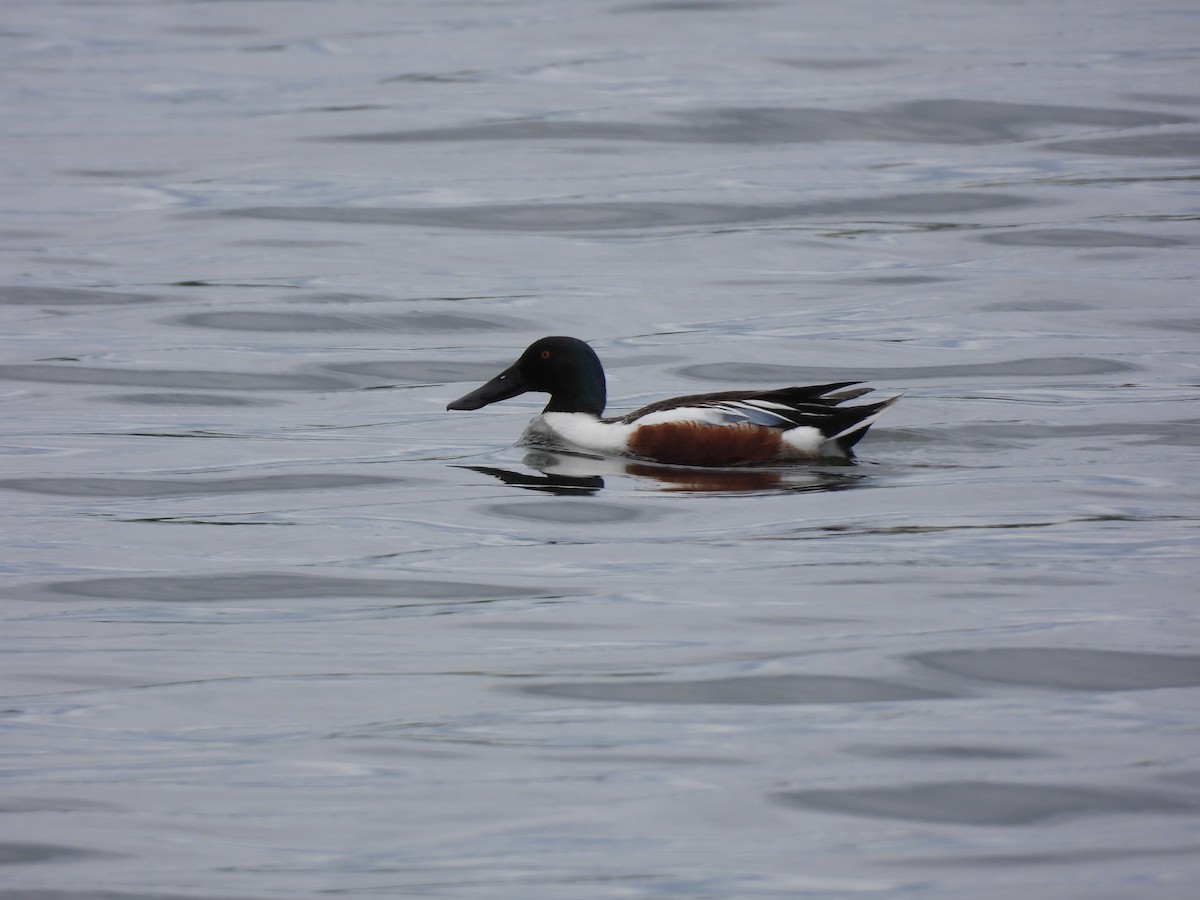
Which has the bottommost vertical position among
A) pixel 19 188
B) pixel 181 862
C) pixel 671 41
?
pixel 181 862

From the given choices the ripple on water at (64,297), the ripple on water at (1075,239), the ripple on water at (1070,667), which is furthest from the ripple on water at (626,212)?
the ripple on water at (1070,667)

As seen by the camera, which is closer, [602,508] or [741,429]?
[602,508]

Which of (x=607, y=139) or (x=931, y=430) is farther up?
(x=607, y=139)

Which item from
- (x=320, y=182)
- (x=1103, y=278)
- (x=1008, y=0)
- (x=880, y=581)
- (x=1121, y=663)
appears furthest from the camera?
(x=1008, y=0)

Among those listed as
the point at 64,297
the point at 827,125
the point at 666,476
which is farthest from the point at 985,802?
the point at 827,125

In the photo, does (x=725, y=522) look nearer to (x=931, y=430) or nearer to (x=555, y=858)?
(x=931, y=430)

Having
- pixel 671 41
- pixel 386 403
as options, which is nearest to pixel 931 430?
pixel 386 403

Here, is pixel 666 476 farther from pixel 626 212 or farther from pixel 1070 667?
pixel 626 212

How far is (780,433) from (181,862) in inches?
200

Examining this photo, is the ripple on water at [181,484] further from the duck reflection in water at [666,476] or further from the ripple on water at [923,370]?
the ripple on water at [923,370]

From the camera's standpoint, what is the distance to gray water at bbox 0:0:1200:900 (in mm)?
5156

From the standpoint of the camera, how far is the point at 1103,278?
1448cm

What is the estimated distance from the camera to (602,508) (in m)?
8.74

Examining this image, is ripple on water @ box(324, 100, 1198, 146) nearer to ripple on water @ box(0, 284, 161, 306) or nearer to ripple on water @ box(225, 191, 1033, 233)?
ripple on water @ box(225, 191, 1033, 233)
